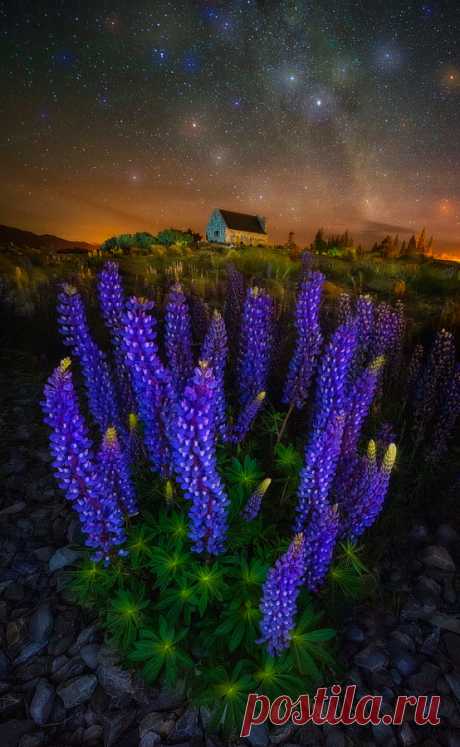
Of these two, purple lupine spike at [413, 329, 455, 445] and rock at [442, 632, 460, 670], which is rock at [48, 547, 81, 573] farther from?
purple lupine spike at [413, 329, 455, 445]

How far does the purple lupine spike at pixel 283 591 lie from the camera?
197 cm

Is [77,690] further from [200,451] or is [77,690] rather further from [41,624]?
[200,451]

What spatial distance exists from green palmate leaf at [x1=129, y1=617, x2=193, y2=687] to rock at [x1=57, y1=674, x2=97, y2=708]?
47 cm

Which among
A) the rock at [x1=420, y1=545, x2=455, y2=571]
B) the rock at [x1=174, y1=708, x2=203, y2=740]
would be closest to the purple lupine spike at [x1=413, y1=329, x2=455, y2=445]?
the rock at [x1=420, y1=545, x2=455, y2=571]

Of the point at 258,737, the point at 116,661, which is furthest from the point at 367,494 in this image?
the point at 116,661

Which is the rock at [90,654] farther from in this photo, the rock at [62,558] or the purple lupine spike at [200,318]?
the purple lupine spike at [200,318]

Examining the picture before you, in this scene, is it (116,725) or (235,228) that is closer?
(116,725)

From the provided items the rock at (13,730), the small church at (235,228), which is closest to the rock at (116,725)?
the rock at (13,730)

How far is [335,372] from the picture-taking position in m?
3.13

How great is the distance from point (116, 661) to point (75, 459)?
1.73 meters

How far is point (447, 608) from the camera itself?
3303 millimetres

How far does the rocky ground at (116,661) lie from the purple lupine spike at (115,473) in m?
1.14

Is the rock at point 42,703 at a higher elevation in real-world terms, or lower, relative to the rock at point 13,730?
higher

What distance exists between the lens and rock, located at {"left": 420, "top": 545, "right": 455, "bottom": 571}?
362 cm
